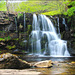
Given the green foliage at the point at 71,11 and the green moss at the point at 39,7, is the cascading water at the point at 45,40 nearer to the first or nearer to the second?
the green foliage at the point at 71,11

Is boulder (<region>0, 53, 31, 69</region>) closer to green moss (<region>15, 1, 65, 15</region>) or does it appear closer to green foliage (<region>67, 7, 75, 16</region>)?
green foliage (<region>67, 7, 75, 16</region>)

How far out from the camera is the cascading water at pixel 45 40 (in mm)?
18203

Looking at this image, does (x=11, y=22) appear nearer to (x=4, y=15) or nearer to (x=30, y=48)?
(x=4, y=15)

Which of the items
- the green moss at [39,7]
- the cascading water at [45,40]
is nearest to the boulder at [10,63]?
the cascading water at [45,40]

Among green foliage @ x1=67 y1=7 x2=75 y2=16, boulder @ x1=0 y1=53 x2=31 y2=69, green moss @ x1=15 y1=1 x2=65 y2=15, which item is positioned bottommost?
boulder @ x1=0 y1=53 x2=31 y2=69

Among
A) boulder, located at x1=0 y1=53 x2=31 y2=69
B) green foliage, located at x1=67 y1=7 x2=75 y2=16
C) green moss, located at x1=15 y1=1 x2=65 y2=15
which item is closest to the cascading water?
green foliage, located at x1=67 y1=7 x2=75 y2=16

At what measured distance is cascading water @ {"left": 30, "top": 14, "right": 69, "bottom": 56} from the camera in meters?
18.2

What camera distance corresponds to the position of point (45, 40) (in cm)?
1945

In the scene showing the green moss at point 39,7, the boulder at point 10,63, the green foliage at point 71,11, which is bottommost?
the boulder at point 10,63

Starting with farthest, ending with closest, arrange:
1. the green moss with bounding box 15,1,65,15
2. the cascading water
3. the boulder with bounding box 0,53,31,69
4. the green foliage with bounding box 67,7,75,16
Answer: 1. the green moss with bounding box 15,1,65,15
2. the green foliage with bounding box 67,7,75,16
3. the cascading water
4. the boulder with bounding box 0,53,31,69

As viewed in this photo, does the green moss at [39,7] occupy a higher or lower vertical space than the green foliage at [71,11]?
higher

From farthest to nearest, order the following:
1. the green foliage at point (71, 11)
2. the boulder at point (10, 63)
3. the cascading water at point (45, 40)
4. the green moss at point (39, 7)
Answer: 1. the green moss at point (39, 7)
2. the green foliage at point (71, 11)
3. the cascading water at point (45, 40)
4. the boulder at point (10, 63)

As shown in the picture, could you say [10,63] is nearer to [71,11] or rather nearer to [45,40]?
[45,40]

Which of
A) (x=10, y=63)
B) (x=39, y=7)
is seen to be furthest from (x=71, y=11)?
(x=10, y=63)
